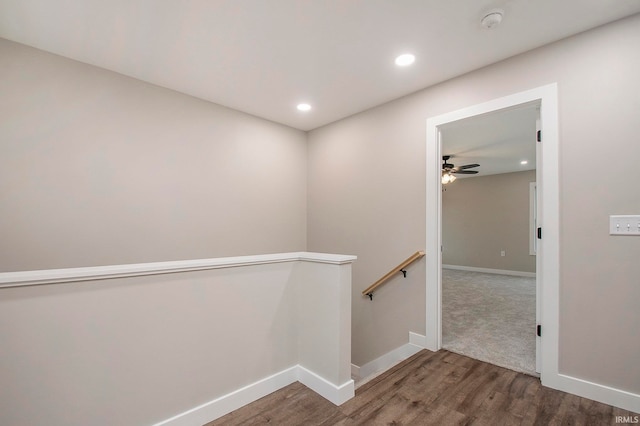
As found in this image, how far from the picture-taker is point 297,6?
6.10 ft

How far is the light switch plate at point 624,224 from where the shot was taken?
187 centimetres

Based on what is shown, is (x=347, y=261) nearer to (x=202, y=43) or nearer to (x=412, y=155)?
(x=412, y=155)

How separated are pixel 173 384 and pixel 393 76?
2965 mm

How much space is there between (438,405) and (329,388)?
74 centimetres

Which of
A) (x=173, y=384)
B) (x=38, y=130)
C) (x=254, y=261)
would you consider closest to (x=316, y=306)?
(x=254, y=261)

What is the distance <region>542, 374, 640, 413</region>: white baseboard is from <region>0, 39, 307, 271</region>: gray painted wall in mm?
3067

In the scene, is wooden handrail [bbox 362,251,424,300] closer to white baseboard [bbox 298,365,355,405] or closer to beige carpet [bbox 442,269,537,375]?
beige carpet [bbox 442,269,537,375]

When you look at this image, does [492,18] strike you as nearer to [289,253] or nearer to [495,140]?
[289,253]

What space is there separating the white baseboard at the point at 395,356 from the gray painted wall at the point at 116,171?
1.90 m

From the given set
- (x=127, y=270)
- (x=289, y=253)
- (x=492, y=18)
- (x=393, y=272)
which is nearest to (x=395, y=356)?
(x=393, y=272)

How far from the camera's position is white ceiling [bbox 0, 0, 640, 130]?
1857 millimetres

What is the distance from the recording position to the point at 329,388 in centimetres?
204

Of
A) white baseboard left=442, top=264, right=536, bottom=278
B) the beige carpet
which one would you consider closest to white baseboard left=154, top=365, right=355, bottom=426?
the beige carpet

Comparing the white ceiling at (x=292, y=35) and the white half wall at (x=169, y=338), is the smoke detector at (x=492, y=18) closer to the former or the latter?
the white ceiling at (x=292, y=35)
